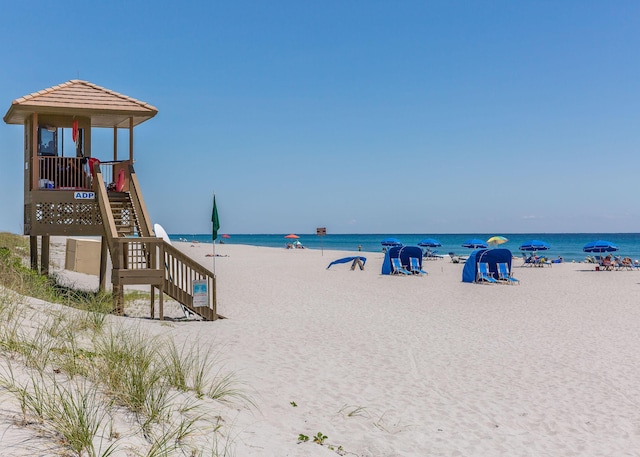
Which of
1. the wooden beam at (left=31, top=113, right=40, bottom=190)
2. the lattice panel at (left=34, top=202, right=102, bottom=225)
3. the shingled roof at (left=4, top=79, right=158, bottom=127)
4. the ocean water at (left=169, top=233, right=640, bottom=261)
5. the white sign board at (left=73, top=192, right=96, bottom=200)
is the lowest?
the ocean water at (left=169, top=233, right=640, bottom=261)

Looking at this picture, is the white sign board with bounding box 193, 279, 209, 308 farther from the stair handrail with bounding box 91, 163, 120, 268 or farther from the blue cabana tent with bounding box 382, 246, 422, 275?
the blue cabana tent with bounding box 382, 246, 422, 275

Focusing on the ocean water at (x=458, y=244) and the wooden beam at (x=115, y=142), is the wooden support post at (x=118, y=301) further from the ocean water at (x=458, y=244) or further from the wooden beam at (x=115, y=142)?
the ocean water at (x=458, y=244)

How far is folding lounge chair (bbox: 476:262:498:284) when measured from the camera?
2259cm

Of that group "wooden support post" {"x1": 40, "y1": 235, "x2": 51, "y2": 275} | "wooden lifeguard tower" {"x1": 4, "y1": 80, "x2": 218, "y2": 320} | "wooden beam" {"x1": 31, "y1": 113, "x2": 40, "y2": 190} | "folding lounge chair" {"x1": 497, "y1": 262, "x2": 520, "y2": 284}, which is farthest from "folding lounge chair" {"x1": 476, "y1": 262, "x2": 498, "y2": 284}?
"wooden beam" {"x1": 31, "y1": 113, "x2": 40, "y2": 190}

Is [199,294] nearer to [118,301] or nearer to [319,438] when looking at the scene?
[118,301]

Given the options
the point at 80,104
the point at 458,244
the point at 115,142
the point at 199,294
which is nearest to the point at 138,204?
the point at 80,104

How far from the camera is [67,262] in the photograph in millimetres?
22141

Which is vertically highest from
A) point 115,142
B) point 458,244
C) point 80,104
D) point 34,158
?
point 80,104

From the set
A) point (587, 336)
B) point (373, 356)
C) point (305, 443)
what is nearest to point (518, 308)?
point (587, 336)

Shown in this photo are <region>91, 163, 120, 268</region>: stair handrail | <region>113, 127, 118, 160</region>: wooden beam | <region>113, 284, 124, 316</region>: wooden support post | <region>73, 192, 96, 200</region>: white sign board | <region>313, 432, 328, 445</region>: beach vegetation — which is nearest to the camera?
<region>313, 432, 328, 445</region>: beach vegetation

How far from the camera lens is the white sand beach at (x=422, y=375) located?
18.2ft

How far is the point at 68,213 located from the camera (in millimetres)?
13992

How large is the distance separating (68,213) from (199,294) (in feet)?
14.7

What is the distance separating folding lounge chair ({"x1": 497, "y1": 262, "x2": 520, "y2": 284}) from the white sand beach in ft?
20.0
